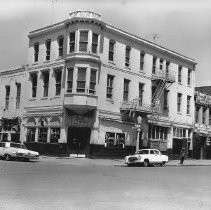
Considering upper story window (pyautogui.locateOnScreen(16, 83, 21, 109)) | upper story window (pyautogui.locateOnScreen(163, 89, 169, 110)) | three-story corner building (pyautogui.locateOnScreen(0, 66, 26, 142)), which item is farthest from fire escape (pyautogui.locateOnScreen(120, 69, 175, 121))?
upper story window (pyautogui.locateOnScreen(16, 83, 21, 109))

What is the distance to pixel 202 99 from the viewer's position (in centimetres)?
5019

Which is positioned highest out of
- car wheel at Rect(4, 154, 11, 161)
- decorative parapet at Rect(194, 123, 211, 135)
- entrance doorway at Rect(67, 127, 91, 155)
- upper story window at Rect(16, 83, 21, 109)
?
upper story window at Rect(16, 83, 21, 109)

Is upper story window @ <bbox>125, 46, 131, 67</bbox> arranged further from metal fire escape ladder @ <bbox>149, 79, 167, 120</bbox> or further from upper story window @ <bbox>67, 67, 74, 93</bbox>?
upper story window @ <bbox>67, 67, 74, 93</bbox>

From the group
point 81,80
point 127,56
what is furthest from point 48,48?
point 127,56

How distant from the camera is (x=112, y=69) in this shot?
38.0 meters

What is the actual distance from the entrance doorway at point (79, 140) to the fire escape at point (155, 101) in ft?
15.3

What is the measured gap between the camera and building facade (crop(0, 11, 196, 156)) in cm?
3562

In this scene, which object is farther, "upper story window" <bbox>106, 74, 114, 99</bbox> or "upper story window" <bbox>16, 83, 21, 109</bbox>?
"upper story window" <bbox>16, 83, 21, 109</bbox>

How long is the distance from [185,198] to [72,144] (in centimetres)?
2423

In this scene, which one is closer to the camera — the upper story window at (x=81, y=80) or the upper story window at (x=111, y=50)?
the upper story window at (x=81, y=80)

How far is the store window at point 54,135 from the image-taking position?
36.7 meters

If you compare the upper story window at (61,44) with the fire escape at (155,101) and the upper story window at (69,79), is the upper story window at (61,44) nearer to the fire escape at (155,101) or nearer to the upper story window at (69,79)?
the upper story window at (69,79)

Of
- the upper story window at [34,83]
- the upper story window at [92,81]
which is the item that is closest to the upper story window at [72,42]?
the upper story window at [92,81]

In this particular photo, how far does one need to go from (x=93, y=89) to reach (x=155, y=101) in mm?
9226
